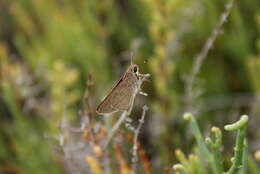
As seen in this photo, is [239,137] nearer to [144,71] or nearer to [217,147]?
[217,147]

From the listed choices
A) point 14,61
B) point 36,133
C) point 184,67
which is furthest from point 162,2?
point 14,61

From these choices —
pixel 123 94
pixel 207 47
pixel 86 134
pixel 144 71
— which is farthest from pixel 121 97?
pixel 144 71

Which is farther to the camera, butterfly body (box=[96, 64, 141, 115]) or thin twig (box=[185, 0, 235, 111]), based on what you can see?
thin twig (box=[185, 0, 235, 111])

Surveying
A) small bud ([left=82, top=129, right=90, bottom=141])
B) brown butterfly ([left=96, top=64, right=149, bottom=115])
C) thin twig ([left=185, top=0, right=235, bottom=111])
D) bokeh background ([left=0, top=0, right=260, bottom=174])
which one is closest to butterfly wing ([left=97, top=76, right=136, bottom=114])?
brown butterfly ([left=96, top=64, right=149, bottom=115])

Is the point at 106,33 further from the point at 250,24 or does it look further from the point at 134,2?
the point at 250,24

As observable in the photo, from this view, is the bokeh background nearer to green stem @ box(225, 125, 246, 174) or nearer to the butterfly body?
the butterfly body
